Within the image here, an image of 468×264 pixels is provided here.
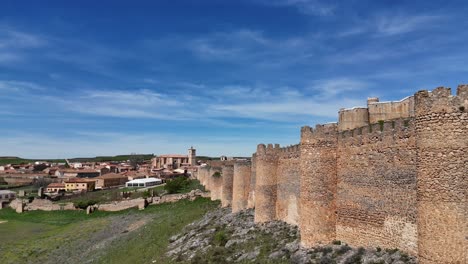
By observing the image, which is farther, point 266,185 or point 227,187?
point 227,187

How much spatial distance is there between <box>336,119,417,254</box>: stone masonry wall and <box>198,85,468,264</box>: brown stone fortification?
0.03 metres

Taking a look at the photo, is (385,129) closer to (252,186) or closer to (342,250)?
(342,250)

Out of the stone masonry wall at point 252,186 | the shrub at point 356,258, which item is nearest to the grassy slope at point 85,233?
the stone masonry wall at point 252,186

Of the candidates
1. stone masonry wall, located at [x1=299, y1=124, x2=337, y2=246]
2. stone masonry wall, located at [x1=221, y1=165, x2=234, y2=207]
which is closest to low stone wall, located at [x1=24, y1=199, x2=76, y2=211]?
stone masonry wall, located at [x1=221, y1=165, x2=234, y2=207]

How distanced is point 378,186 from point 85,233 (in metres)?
35.2

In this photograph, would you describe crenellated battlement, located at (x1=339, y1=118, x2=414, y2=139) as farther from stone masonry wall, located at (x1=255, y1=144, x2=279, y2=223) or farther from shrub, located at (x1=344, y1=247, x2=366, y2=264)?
stone masonry wall, located at (x1=255, y1=144, x2=279, y2=223)

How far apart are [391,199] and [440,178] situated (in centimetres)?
407

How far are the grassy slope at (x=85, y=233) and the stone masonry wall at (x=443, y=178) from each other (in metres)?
17.1

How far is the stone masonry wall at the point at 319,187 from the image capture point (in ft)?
58.2

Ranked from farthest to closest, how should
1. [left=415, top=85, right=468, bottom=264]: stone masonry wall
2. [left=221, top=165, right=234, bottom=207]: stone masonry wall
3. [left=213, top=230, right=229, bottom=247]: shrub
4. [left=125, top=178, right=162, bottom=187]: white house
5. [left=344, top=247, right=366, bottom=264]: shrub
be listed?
1. [left=125, top=178, right=162, bottom=187]: white house
2. [left=221, top=165, right=234, bottom=207]: stone masonry wall
3. [left=213, top=230, right=229, bottom=247]: shrub
4. [left=344, top=247, right=366, bottom=264]: shrub
5. [left=415, top=85, right=468, bottom=264]: stone masonry wall

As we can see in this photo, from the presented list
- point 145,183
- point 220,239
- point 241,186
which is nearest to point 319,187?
point 220,239

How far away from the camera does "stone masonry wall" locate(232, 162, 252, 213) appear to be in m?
33.4

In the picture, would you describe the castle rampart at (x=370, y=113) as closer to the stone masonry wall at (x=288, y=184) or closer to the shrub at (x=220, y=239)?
the stone masonry wall at (x=288, y=184)

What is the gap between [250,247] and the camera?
2198 cm
